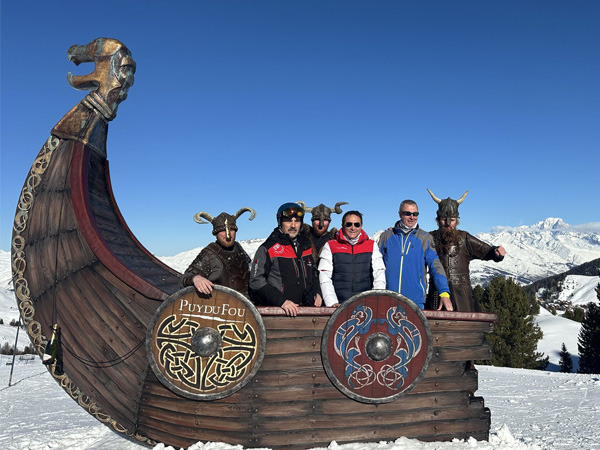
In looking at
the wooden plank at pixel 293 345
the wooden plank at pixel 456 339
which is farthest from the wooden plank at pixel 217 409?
the wooden plank at pixel 456 339

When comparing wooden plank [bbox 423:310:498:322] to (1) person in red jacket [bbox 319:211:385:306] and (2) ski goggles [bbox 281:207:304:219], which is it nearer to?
(1) person in red jacket [bbox 319:211:385:306]

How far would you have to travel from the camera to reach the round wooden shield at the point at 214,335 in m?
4.03

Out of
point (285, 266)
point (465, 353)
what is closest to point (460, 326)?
point (465, 353)

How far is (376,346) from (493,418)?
180 inches

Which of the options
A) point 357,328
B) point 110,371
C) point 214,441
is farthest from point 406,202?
point 110,371

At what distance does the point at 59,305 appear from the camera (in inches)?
175

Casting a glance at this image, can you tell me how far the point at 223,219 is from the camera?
436 centimetres

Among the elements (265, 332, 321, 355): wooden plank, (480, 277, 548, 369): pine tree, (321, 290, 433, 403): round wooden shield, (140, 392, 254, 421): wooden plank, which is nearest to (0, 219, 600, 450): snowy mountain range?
(140, 392, 254, 421): wooden plank

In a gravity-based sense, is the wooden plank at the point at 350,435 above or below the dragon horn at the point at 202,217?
below

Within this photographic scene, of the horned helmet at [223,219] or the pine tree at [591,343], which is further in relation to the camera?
the pine tree at [591,343]

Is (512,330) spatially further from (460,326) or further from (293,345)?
(293,345)

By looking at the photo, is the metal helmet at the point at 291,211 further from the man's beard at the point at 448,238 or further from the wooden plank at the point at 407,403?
the man's beard at the point at 448,238

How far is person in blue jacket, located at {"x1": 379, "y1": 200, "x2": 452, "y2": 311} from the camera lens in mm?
4426

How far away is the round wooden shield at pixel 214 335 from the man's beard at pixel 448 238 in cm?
254
